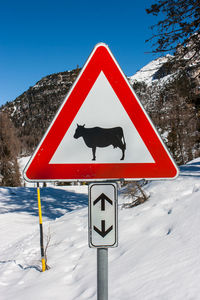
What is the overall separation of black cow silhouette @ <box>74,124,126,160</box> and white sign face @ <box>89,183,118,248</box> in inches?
7.2

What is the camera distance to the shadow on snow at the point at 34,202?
1420cm

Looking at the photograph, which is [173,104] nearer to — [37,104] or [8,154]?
[8,154]

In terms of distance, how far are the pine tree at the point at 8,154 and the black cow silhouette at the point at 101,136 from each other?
28315 mm

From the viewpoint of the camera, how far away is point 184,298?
2.09m

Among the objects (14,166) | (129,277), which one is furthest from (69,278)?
(14,166)

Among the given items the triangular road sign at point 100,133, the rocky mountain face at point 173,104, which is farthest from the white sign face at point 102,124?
the rocky mountain face at point 173,104

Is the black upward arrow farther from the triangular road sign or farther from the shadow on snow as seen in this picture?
the shadow on snow

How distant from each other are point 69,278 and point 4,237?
19.5 feet

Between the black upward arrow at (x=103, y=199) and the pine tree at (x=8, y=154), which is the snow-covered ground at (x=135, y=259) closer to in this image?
the black upward arrow at (x=103, y=199)

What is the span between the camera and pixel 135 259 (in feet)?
10.3

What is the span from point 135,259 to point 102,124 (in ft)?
7.90

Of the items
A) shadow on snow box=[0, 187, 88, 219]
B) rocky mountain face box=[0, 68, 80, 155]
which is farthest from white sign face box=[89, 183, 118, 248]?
rocky mountain face box=[0, 68, 80, 155]

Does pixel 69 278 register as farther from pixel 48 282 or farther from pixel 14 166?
pixel 14 166

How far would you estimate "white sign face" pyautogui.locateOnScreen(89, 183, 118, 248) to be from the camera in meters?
1.27
